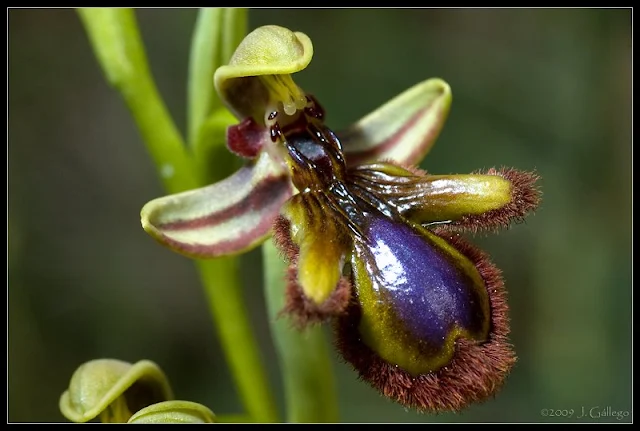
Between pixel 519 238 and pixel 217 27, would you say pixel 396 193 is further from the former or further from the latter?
pixel 519 238

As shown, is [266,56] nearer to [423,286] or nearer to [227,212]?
[227,212]

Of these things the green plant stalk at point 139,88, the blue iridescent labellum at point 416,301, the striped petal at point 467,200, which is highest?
the green plant stalk at point 139,88

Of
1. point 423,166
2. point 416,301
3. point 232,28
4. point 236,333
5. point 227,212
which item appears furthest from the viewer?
point 423,166

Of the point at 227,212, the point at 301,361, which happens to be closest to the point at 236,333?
the point at 301,361

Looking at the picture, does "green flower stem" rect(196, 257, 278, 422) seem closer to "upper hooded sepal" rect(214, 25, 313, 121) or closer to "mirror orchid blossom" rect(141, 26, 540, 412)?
"mirror orchid blossom" rect(141, 26, 540, 412)

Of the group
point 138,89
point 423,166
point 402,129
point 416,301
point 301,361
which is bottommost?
point 423,166

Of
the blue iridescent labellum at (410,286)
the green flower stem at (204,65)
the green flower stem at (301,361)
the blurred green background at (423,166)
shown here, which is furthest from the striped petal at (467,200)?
the blurred green background at (423,166)

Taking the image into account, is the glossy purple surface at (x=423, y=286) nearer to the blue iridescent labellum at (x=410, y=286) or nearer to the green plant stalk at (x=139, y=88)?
the blue iridescent labellum at (x=410, y=286)

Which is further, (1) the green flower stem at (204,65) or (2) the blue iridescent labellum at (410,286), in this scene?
(1) the green flower stem at (204,65)
